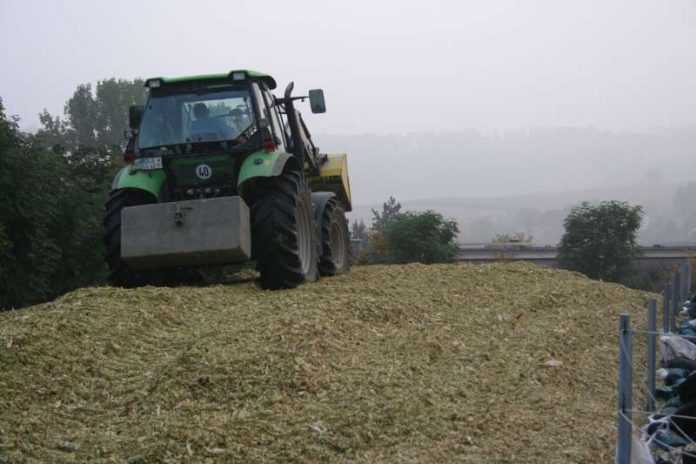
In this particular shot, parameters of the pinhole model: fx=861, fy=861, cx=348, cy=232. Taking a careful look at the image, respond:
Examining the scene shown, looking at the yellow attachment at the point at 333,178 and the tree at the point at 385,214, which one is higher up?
the yellow attachment at the point at 333,178

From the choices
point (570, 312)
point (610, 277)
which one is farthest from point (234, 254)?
point (610, 277)

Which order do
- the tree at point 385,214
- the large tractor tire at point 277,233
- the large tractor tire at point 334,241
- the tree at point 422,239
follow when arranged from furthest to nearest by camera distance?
1. the tree at point 385,214
2. the tree at point 422,239
3. the large tractor tire at point 334,241
4. the large tractor tire at point 277,233

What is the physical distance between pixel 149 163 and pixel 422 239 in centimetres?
1569

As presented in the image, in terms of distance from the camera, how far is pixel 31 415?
497 cm

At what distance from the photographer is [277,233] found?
29.6ft

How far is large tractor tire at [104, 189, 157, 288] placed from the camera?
934 centimetres

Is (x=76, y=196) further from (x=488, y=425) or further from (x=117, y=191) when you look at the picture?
(x=488, y=425)

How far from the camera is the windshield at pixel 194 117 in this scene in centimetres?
964

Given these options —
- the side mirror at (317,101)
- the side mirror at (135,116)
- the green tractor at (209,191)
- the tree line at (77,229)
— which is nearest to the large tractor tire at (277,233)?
the green tractor at (209,191)

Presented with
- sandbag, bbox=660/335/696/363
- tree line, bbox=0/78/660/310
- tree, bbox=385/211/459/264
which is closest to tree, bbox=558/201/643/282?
tree line, bbox=0/78/660/310

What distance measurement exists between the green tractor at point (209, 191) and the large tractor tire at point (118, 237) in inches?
0.4

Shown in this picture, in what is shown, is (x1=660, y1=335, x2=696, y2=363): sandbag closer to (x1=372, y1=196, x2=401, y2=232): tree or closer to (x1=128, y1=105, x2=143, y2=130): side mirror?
(x1=128, y1=105, x2=143, y2=130): side mirror

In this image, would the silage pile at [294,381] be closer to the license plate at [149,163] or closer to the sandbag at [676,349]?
the sandbag at [676,349]

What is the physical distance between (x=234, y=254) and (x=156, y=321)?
69.7 inches
